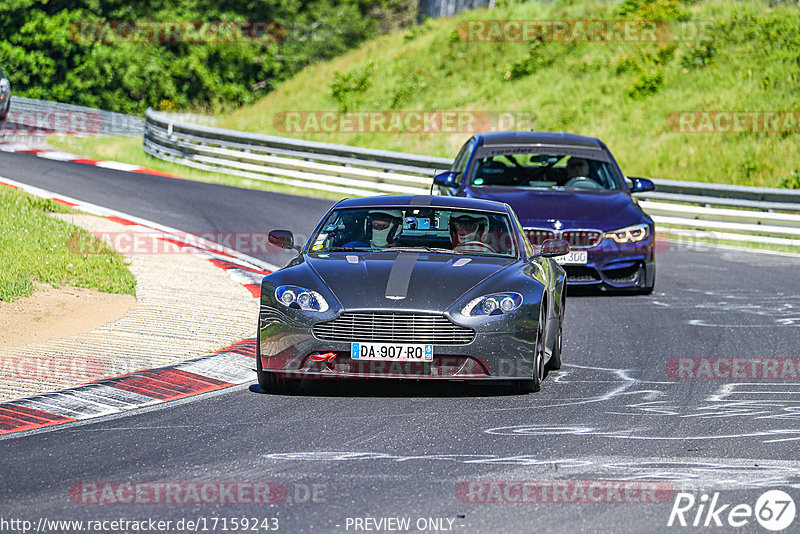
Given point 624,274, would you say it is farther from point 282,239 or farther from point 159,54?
point 159,54

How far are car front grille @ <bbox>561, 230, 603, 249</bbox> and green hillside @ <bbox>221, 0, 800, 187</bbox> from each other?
13.8m

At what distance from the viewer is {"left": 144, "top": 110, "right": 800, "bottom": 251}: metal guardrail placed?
21422 mm

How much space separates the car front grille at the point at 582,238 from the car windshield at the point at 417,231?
350 cm

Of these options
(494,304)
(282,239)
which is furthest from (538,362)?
(282,239)

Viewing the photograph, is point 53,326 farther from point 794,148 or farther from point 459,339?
point 794,148

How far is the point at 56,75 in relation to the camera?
47.4m

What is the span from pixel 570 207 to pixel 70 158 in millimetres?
A: 16703

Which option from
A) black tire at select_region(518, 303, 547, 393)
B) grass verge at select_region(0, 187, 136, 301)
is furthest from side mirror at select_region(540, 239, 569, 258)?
grass verge at select_region(0, 187, 136, 301)

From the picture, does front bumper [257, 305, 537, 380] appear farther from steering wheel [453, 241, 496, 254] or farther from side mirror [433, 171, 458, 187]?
side mirror [433, 171, 458, 187]

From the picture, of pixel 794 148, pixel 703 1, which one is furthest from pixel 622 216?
pixel 703 1

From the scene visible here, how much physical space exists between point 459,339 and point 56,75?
138 ft

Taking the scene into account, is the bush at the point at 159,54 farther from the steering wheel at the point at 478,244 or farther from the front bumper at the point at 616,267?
the steering wheel at the point at 478,244

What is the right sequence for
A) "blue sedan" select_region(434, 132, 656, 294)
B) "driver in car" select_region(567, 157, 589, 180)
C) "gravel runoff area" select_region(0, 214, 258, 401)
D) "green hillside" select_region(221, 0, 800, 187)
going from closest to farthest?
"gravel runoff area" select_region(0, 214, 258, 401)
"blue sedan" select_region(434, 132, 656, 294)
"driver in car" select_region(567, 157, 589, 180)
"green hillside" select_region(221, 0, 800, 187)

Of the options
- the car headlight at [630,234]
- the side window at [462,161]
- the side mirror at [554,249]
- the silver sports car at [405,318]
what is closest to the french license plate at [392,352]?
the silver sports car at [405,318]
